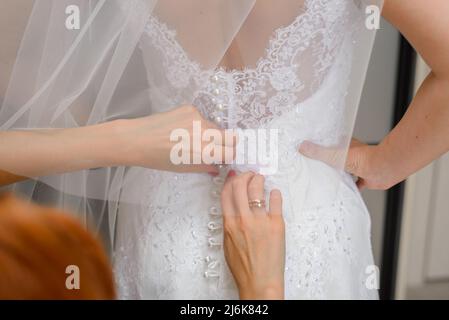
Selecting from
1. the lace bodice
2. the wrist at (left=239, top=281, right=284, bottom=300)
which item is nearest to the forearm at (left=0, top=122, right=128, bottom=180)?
the lace bodice

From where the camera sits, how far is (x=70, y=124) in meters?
0.80

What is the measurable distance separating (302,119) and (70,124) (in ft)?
1.03

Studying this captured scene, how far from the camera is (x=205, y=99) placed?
778 millimetres

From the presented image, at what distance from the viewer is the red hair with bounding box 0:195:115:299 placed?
471 millimetres

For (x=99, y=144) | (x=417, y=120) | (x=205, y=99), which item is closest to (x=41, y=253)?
(x=99, y=144)

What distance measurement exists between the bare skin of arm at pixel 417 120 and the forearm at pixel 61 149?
27 centimetres

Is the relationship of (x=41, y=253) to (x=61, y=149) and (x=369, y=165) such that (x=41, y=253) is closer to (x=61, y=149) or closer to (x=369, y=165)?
(x=61, y=149)

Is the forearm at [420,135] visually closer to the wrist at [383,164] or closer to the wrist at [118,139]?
the wrist at [383,164]

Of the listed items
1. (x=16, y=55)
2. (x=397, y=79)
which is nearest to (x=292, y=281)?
(x=16, y=55)

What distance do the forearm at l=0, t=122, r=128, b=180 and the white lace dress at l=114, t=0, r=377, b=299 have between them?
0.42 ft

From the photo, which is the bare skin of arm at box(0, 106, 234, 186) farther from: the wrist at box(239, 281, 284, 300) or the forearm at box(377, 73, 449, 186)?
the forearm at box(377, 73, 449, 186)
